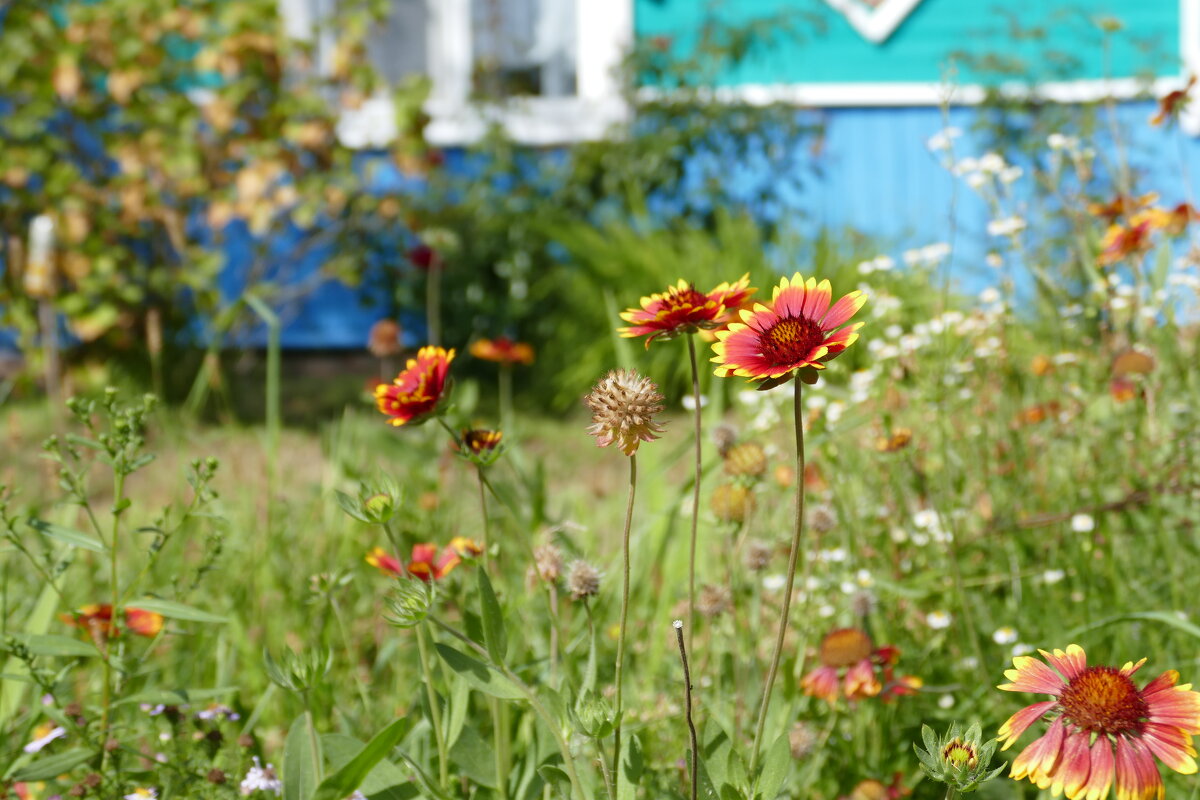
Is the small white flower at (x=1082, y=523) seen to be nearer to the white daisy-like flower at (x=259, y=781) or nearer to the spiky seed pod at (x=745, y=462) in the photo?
the spiky seed pod at (x=745, y=462)

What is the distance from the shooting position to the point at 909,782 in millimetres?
1553

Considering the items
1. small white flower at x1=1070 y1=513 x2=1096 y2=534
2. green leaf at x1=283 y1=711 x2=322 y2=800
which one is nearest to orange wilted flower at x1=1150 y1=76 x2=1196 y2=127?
small white flower at x1=1070 y1=513 x2=1096 y2=534

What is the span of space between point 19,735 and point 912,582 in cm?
127

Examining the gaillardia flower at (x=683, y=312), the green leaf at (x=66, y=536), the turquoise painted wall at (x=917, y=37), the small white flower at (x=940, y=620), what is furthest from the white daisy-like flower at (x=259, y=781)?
the turquoise painted wall at (x=917, y=37)

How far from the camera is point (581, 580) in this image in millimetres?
1136

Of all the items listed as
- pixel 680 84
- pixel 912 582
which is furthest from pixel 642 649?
pixel 680 84

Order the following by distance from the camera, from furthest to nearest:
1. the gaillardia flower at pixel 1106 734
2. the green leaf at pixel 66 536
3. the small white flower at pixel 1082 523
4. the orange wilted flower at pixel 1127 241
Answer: the orange wilted flower at pixel 1127 241
the small white flower at pixel 1082 523
the green leaf at pixel 66 536
the gaillardia flower at pixel 1106 734

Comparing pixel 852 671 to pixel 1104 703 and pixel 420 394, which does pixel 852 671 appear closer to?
pixel 1104 703

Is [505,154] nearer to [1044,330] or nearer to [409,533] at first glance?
[1044,330]

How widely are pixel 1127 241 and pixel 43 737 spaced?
72.4 inches

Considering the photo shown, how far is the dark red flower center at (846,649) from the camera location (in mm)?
1438

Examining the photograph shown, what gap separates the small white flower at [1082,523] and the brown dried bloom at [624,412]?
1130 mm

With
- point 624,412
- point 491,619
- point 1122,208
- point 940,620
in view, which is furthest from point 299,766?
point 1122,208

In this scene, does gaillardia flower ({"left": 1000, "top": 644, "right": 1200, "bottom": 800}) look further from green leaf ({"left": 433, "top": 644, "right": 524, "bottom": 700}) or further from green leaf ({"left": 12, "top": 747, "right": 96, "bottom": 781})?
green leaf ({"left": 12, "top": 747, "right": 96, "bottom": 781})
